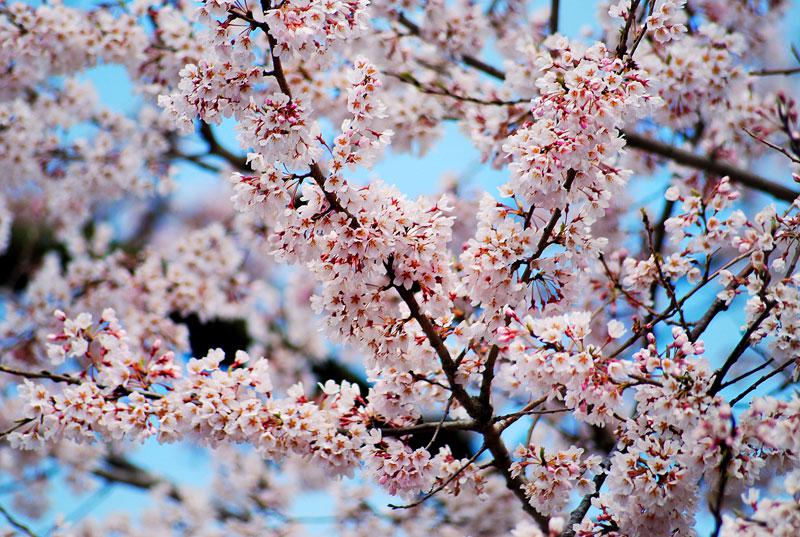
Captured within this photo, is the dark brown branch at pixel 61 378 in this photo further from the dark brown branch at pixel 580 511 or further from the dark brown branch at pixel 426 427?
the dark brown branch at pixel 580 511

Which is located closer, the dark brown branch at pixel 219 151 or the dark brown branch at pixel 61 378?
the dark brown branch at pixel 61 378

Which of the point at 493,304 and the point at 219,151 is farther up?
the point at 219,151

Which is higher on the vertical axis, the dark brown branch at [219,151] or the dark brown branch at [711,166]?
the dark brown branch at [219,151]

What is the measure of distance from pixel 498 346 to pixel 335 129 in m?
3.19

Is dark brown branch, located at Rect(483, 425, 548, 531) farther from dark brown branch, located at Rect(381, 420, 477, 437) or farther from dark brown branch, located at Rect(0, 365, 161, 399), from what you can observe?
dark brown branch, located at Rect(0, 365, 161, 399)

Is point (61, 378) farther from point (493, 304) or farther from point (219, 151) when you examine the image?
point (219, 151)

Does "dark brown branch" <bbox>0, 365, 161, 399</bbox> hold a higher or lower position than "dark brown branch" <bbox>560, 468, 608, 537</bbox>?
higher

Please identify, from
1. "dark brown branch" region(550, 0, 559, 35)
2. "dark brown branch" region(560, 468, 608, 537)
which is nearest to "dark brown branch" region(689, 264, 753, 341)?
"dark brown branch" region(560, 468, 608, 537)

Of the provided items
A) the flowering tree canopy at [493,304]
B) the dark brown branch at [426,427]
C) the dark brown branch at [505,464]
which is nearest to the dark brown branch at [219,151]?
the flowering tree canopy at [493,304]

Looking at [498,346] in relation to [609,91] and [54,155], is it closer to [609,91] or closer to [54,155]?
[609,91]

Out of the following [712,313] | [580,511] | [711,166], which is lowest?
[580,511]

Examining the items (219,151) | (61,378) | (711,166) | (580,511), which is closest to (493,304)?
(580,511)

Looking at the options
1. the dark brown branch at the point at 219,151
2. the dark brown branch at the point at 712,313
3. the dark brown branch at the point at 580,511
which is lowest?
the dark brown branch at the point at 580,511

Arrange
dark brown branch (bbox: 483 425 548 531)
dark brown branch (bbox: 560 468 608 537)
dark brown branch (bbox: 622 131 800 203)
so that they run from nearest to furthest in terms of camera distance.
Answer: dark brown branch (bbox: 560 468 608 537) → dark brown branch (bbox: 483 425 548 531) → dark brown branch (bbox: 622 131 800 203)
